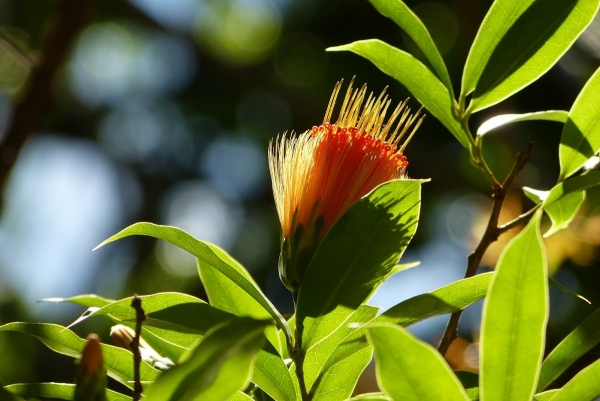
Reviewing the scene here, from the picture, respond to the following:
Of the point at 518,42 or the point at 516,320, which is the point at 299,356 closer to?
the point at 516,320

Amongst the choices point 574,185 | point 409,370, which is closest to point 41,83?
point 574,185

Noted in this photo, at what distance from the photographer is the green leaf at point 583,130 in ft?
2.68

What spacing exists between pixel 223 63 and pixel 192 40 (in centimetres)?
20

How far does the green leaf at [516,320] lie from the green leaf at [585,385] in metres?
0.07

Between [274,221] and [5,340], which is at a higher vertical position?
[274,221]

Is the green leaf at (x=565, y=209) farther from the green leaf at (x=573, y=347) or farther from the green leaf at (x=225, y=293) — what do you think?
the green leaf at (x=225, y=293)

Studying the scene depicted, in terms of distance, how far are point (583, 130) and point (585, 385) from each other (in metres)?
0.35

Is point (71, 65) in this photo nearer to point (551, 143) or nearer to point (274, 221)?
point (274, 221)

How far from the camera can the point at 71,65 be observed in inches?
146

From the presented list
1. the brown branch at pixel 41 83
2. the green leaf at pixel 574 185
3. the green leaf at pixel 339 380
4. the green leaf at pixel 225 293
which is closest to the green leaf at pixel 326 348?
the green leaf at pixel 339 380

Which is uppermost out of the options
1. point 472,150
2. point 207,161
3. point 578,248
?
point 472,150

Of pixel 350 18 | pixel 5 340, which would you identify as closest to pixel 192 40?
pixel 350 18

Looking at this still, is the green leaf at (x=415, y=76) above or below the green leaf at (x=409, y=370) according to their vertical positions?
above

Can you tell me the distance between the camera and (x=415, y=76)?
854mm
